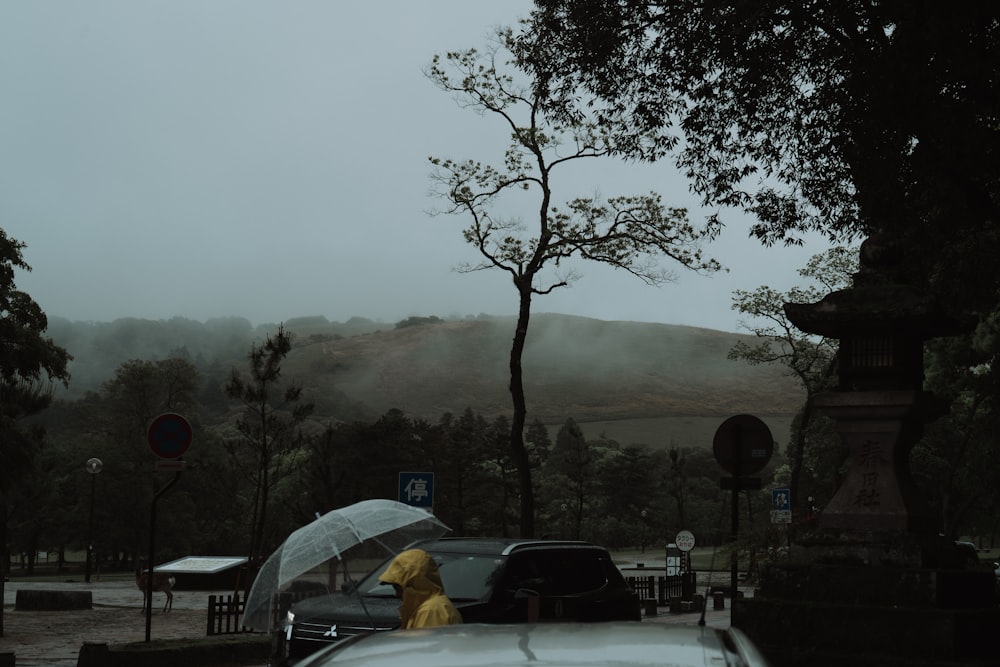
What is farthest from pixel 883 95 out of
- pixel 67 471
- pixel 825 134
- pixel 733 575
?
pixel 67 471

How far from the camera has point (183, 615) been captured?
3080 cm

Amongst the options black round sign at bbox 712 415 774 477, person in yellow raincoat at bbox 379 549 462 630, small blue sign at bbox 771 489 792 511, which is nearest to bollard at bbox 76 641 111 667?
black round sign at bbox 712 415 774 477

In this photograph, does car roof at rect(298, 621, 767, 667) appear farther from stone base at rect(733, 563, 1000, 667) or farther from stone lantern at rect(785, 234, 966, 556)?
stone lantern at rect(785, 234, 966, 556)

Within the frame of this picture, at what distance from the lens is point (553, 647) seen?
9.68 ft

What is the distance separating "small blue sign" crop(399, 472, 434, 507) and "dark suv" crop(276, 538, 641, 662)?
27.3ft

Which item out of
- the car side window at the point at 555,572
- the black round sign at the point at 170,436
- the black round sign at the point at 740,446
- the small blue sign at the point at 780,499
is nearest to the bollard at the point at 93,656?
the black round sign at the point at 170,436

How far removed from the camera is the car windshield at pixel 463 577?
11391 mm

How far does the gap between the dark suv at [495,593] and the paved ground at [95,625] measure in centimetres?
359

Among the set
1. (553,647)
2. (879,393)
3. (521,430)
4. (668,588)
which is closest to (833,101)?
(879,393)

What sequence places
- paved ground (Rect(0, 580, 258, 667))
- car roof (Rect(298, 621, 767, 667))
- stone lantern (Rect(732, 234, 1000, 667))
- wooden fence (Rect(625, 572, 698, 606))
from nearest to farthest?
car roof (Rect(298, 621, 767, 667)) → stone lantern (Rect(732, 234, 1000, 667)) → paved ground (Rect(0, 580, 258, 667)) → wooden fence (Rect(625, 572, 698, 606))

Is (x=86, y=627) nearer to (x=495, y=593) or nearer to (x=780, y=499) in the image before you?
(x=780, y=499)

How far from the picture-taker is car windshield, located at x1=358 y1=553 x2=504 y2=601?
37.4 ft

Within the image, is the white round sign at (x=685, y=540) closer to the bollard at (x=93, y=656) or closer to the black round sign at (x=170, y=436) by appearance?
the black round sign at (x=170, y=436)

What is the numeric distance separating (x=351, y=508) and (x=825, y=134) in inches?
320
